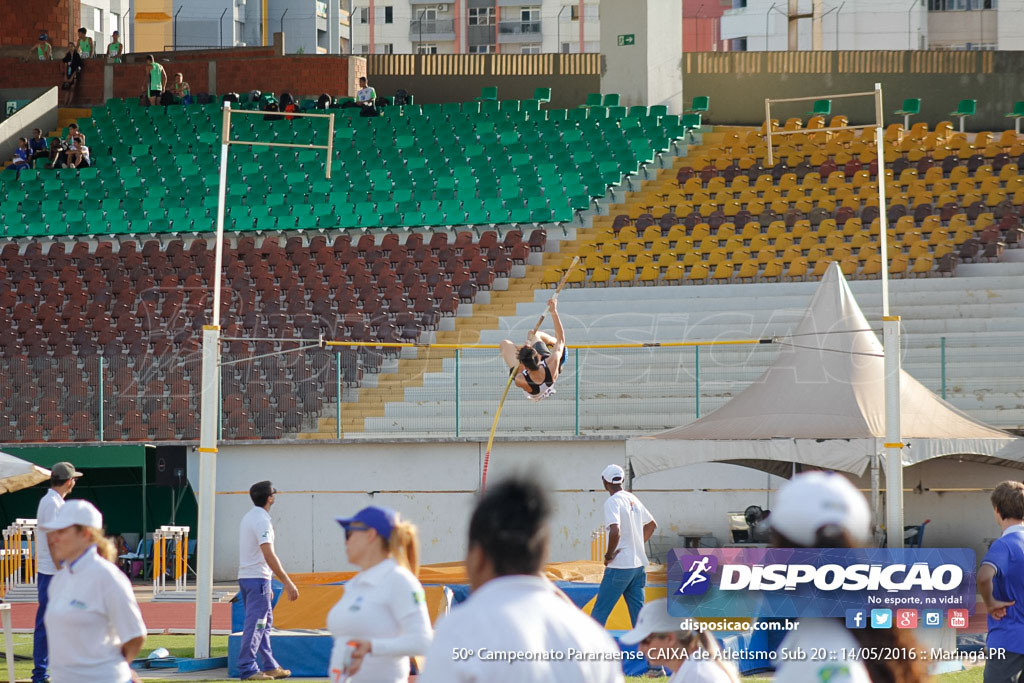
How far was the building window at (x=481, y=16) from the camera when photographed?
267 feet

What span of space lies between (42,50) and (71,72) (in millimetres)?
1767

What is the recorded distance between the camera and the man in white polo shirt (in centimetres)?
1134

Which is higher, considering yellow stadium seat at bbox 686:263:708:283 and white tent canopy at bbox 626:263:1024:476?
yellow stadium seat at bbox 686:263:708:283

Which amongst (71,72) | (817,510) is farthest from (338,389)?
(71,72)

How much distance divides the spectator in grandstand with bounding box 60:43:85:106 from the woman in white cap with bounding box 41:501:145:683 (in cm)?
3346

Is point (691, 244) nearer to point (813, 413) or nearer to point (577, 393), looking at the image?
point (577, 393)

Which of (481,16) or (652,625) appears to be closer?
(652,625)

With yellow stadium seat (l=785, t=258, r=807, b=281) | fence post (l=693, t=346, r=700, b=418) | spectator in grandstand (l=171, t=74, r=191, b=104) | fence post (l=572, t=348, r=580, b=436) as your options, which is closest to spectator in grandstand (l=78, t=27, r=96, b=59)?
spectator in grandstand (l=171, t=74, r=191, b=104)

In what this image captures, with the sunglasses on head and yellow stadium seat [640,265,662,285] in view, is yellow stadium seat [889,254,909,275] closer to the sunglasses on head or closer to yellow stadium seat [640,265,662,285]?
yellow stadium seat [640,265,662,285]

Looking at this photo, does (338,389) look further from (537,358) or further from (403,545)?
(403,545)

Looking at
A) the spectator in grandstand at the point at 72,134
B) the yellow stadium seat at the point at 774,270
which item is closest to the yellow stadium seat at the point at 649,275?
the yellow stadium seat at the point at 774,270

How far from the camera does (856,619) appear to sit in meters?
3.95

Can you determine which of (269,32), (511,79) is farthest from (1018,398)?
(269,32)

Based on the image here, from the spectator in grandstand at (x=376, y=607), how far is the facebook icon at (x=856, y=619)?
74.0 inches
